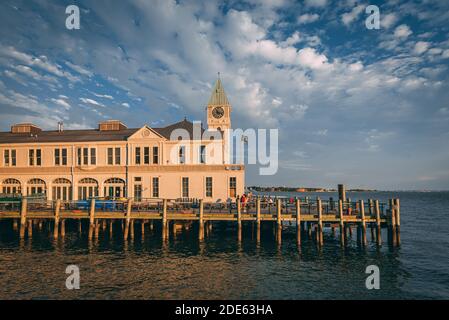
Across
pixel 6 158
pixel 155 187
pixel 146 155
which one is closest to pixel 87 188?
pixel 146 155

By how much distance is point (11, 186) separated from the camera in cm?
3503

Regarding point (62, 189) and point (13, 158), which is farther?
point (13, 158)

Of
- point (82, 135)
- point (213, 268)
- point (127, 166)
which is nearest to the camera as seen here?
point (213, 268)

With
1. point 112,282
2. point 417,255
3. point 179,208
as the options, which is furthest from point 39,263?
point 417,255

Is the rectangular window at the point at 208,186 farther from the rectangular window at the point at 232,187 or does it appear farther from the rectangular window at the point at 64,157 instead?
the rectangular window at the point at 64,157

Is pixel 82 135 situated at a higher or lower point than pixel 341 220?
higher

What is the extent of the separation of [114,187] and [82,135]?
906 centimetres

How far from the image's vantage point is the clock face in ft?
124

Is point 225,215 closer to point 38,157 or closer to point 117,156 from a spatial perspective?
point 117,156

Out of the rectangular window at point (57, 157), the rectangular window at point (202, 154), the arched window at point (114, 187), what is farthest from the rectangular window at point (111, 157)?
the rectangular window at point (202, 154)

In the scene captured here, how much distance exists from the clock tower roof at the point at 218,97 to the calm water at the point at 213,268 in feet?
59.9

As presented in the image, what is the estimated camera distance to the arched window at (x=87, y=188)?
34.0m
